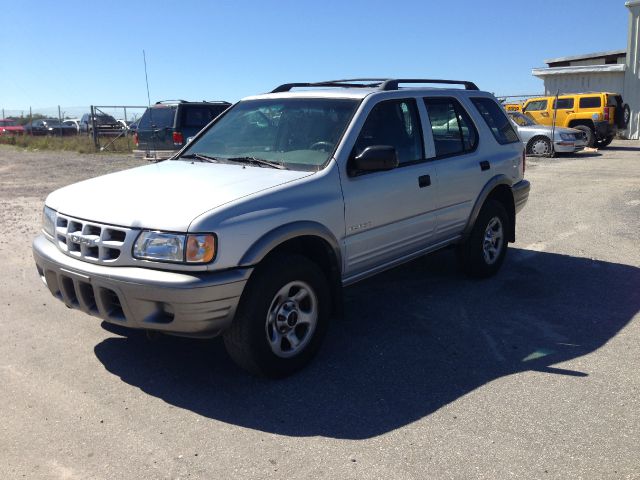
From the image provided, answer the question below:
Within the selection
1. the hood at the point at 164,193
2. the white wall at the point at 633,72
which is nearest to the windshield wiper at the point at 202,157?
the hood at the point at 164,193

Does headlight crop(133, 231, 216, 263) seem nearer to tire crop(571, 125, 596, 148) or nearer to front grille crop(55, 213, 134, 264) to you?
front grille crop(55, 213, 134, 264)

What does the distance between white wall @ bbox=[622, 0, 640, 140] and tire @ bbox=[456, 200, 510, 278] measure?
2611cm

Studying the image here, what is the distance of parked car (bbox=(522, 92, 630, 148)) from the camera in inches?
869

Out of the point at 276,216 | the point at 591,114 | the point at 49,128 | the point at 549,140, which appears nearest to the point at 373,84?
the point at 276,216

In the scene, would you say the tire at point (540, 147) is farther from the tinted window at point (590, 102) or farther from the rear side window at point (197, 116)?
the rear side window at point (197, 116)

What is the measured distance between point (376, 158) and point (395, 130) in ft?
2.61

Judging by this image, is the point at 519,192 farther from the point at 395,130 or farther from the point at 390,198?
the point at 390,198

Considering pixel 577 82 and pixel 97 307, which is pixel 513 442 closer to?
pixel 97 307

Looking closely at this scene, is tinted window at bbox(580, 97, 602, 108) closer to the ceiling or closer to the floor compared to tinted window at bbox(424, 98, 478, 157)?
closer to the ceiling

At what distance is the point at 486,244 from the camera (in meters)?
6.10

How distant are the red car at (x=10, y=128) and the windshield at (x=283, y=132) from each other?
32.9 meters

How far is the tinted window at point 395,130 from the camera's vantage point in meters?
4.60

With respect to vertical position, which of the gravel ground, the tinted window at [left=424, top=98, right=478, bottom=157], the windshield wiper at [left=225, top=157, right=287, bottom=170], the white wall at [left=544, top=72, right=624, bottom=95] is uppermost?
the white wall at [left=544, top=72, right=624, bottom=95]

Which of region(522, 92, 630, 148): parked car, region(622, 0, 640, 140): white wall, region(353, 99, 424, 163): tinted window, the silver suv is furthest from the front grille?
region(622, 0, 640, 140): white wall
